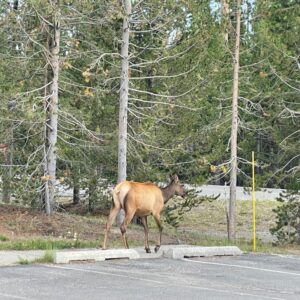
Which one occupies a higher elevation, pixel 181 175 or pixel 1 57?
pixel 1 57

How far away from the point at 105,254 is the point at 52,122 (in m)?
7.09

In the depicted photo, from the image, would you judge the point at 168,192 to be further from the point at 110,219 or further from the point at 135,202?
the point at 110,219

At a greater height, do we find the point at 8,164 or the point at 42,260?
the point at 8,164

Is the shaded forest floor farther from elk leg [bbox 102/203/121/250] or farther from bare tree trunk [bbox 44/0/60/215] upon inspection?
elk leg [bbox 102/203/121/250]

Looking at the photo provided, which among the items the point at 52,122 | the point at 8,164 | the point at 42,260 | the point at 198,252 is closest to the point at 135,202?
the point at 198,252

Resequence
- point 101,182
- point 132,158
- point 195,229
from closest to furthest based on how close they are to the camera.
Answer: point 132,158, point 101,182, point 195,229

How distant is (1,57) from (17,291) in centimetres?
1133

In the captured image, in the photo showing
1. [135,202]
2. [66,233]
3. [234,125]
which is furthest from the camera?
[234,125]

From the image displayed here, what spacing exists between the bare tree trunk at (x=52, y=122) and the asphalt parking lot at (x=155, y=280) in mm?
6569

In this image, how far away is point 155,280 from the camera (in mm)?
11750

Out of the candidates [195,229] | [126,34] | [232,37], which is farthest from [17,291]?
[195,229]

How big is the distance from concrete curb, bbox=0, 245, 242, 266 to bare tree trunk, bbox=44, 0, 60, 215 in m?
5.13

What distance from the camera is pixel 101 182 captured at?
79.4 ft

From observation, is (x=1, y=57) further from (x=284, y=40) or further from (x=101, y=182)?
(x=284, y=40)
